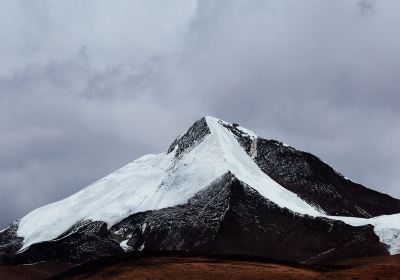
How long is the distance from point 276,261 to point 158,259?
14.6m

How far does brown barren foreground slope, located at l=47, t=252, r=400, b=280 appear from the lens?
2653 inches

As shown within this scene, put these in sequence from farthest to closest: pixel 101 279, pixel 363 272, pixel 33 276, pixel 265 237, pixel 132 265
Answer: pixel 265 237, pixel 33 276, pixel 132 265, pixel 101 279, pixel 363 272

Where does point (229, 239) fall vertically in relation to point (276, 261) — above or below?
above

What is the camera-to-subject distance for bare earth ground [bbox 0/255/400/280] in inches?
2650

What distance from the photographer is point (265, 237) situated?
190m

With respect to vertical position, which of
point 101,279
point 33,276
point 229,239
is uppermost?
point 229,239

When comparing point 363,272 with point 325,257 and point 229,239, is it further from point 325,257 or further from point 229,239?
point 229,239

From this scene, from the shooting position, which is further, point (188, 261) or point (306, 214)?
point (306, 214)

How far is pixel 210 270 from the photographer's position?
239 feet

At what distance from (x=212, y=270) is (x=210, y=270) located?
0.22 metres

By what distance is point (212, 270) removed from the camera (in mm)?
72938

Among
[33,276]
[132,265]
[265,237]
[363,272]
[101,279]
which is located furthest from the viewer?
[265,237]

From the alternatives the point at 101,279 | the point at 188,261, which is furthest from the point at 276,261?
the point at 101,279

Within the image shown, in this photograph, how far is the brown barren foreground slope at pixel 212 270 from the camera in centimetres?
6738
